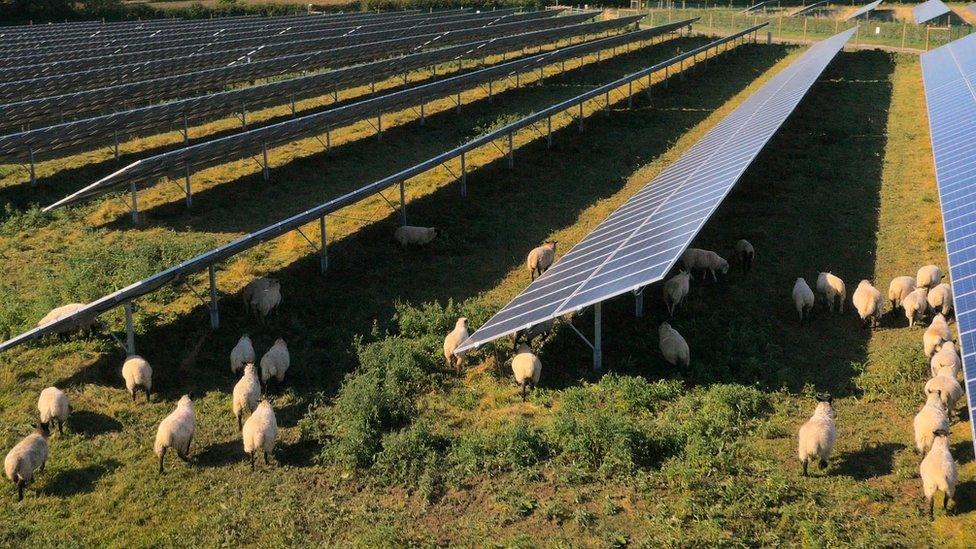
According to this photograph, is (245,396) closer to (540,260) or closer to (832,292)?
(540,260)

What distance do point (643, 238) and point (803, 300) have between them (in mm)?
3192

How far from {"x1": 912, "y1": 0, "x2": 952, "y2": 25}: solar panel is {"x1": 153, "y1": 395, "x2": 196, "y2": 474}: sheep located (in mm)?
62037

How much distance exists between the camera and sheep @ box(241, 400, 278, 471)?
455 inches

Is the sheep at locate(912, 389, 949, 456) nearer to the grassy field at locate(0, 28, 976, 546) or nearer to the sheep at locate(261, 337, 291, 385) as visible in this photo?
the grassy field at locate(0, 28, 976, 546)

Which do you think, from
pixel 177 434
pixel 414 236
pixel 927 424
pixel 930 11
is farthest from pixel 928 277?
pixel 930 11

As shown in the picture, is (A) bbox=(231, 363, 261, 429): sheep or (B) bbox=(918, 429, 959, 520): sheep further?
(A) bbox=(231, 363, 261, 429): sheep

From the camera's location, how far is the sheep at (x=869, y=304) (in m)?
15.6

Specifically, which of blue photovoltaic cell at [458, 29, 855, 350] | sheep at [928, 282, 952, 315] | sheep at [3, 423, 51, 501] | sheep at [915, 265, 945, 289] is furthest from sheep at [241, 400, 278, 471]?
sheep at [915, 265, 945, 289]

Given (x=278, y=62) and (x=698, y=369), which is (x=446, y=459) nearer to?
(x=698, y=369)

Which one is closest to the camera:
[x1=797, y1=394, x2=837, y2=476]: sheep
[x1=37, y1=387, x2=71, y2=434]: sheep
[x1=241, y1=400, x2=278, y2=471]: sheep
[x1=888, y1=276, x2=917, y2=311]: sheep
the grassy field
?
the grassy field

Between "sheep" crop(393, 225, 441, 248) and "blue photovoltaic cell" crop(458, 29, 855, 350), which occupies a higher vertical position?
"blue photovoltaic cell" crop(458, 29, 855, 350)

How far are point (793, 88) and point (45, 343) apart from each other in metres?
28.4

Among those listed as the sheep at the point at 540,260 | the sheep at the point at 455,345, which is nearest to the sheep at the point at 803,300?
the sheep at the point at 540,260

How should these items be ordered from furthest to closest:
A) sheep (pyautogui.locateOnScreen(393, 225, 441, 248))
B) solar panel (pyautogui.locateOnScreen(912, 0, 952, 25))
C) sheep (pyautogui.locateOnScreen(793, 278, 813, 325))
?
solar panel (pyautogui.locateOnScreen(912, 0, 952, 25)) → sheep (pyautogui.locateOnScreen(393, 225, 441, 248)) → sheep (pyautogui.locateOnScreen(793, 278, 813, 325))
